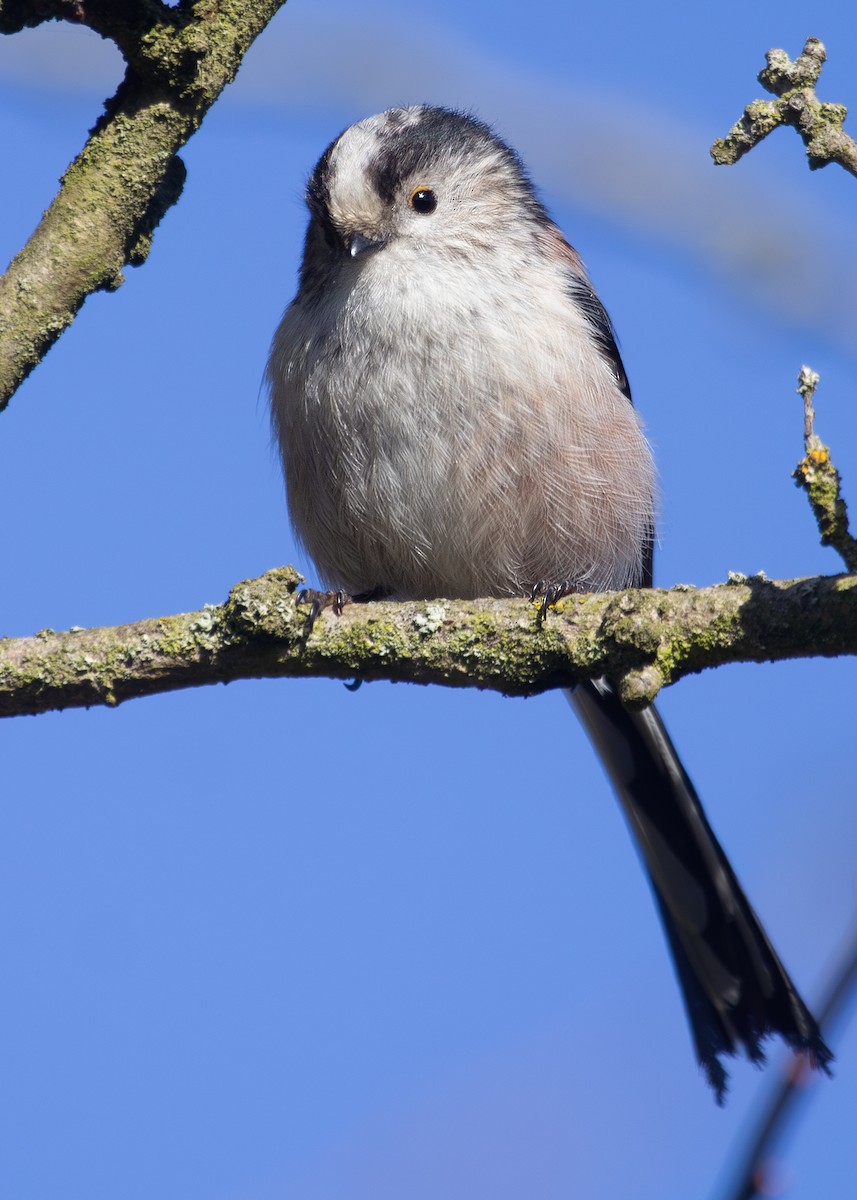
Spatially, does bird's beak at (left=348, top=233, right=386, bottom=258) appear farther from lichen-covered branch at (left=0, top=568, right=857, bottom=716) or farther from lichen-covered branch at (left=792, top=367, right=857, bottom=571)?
lichen-covered branch at (left=792, top=367, right=857, bottom=571)

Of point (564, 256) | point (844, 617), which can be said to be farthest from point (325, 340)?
point (844, 617)

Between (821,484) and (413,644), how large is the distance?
95 cm

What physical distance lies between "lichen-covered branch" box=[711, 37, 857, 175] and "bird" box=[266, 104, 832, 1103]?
4.98 ft

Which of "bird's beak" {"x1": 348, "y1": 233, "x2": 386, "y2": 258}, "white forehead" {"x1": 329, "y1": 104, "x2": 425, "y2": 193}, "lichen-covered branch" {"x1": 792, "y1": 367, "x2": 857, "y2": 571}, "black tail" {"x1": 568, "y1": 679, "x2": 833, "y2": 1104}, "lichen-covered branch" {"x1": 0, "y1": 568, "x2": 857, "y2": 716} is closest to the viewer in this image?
"lichen-covered branch" {"x1": 792, "y1": 367, "x2": 857, "y2": 571}

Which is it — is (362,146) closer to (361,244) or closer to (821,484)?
(361,244)

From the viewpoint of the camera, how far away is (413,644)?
2770 millimetres

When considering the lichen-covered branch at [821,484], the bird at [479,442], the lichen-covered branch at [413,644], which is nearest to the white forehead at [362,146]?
the bird at [479,442]

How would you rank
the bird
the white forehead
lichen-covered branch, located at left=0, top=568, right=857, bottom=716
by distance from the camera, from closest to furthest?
lichen-covered branch, located at left=0, top=568, right=857, bottom=716 < the bird < the white forehead

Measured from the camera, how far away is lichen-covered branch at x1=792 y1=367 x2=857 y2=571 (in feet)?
7.43

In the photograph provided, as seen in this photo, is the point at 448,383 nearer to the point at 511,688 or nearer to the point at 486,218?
the point at 486,218

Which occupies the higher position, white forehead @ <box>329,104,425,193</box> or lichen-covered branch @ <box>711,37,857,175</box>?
white forehead @ <box>329,104,425,193</box>

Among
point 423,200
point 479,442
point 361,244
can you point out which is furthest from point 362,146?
point 479,442

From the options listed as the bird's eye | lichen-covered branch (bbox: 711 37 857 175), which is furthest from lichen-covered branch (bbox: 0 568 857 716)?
the bird's eye

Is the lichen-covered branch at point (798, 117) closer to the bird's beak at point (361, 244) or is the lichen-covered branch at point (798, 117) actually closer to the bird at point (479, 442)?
the bird at point (479, 442)
